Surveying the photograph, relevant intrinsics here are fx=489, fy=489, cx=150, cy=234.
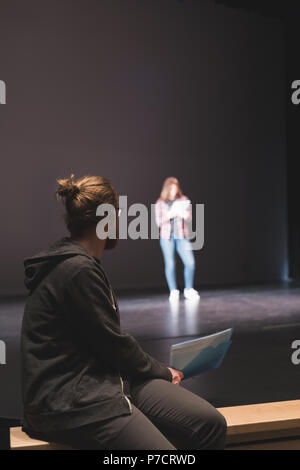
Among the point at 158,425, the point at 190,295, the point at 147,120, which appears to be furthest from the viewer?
the point at 147,120

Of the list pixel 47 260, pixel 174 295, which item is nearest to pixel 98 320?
pixel 47 260

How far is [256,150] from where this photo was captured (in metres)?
7.47

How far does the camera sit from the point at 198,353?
67.1 inches

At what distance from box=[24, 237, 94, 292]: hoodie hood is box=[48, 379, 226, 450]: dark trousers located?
427 mm

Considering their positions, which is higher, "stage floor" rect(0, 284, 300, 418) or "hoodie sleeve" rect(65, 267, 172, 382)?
"hoodie sleeve" rect(65, 267, 172, 382)

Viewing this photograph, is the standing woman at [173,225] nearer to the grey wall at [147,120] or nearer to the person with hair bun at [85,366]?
the grey wall at [147,120]

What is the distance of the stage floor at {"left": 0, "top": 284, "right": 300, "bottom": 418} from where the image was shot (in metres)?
2.56

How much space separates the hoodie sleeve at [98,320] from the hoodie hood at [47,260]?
76 mm

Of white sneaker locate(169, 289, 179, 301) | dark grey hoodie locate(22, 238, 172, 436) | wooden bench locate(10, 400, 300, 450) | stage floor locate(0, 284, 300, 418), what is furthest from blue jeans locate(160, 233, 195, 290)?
dark grey hoodie locate(22, 238, 172, 436)

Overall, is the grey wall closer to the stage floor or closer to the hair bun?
the stage floor

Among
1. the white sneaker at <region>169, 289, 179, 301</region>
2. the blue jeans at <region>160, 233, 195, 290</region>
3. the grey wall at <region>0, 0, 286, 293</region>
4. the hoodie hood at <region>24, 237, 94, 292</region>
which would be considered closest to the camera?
the hoodie hood at <region>24, 237, 94, 292</region>

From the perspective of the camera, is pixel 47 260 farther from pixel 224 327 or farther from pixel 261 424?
pixel 224 327

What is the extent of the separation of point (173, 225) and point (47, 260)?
4.61 meters
